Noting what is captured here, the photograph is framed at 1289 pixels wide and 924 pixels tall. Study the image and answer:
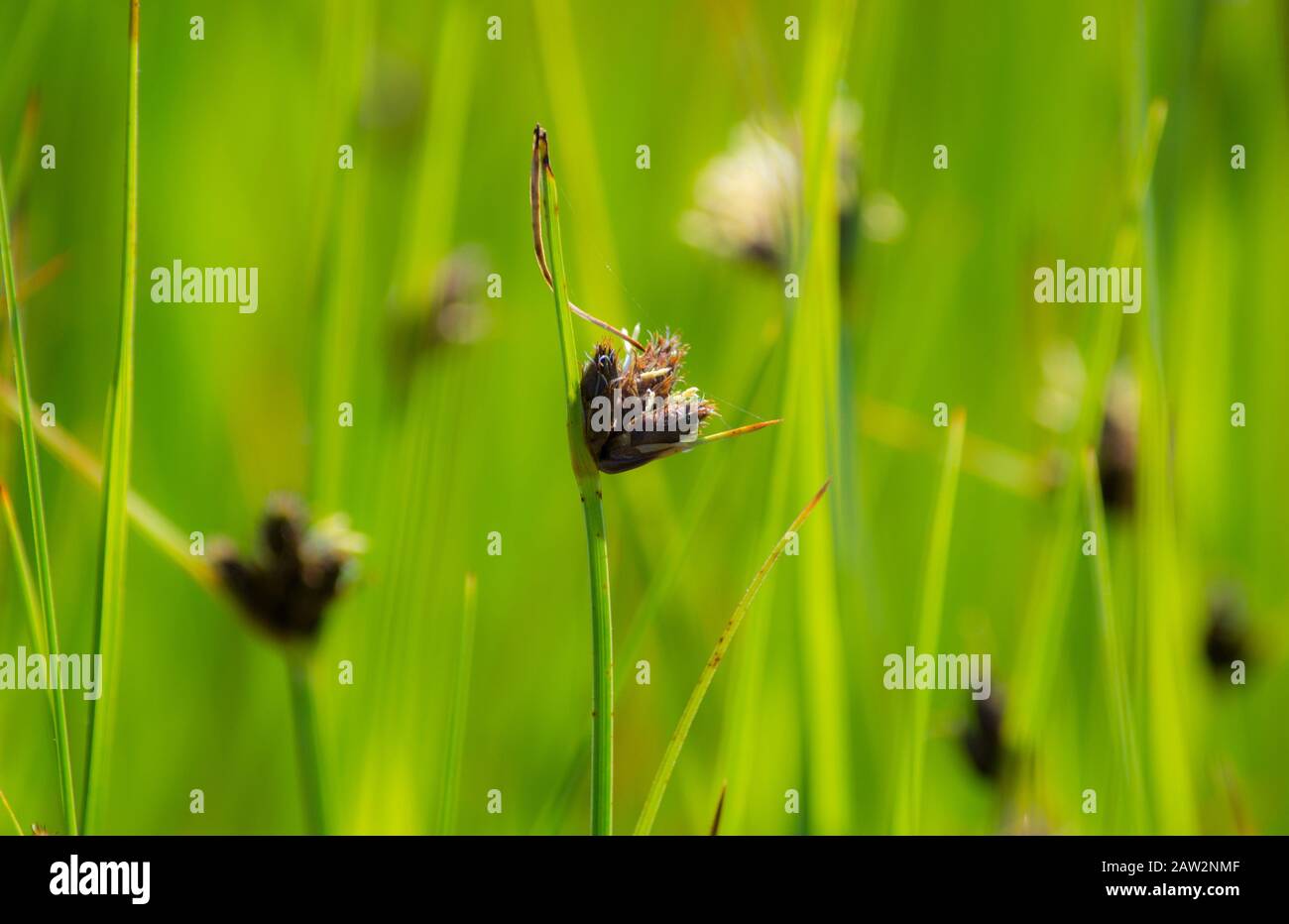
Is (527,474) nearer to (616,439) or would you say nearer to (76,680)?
(76,680)

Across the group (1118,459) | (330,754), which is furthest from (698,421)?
(1118,459)

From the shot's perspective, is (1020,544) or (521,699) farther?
(1020,544)

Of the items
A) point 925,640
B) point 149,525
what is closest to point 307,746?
point 149,525

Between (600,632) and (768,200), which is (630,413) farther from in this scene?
(768,200)

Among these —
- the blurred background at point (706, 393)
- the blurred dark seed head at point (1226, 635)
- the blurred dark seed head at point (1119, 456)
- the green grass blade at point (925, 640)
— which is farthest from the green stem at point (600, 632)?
the blurred dark seed head at point (1226, 635)

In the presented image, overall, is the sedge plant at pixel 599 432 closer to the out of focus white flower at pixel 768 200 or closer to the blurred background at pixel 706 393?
the blurred background at pixel 706 393
